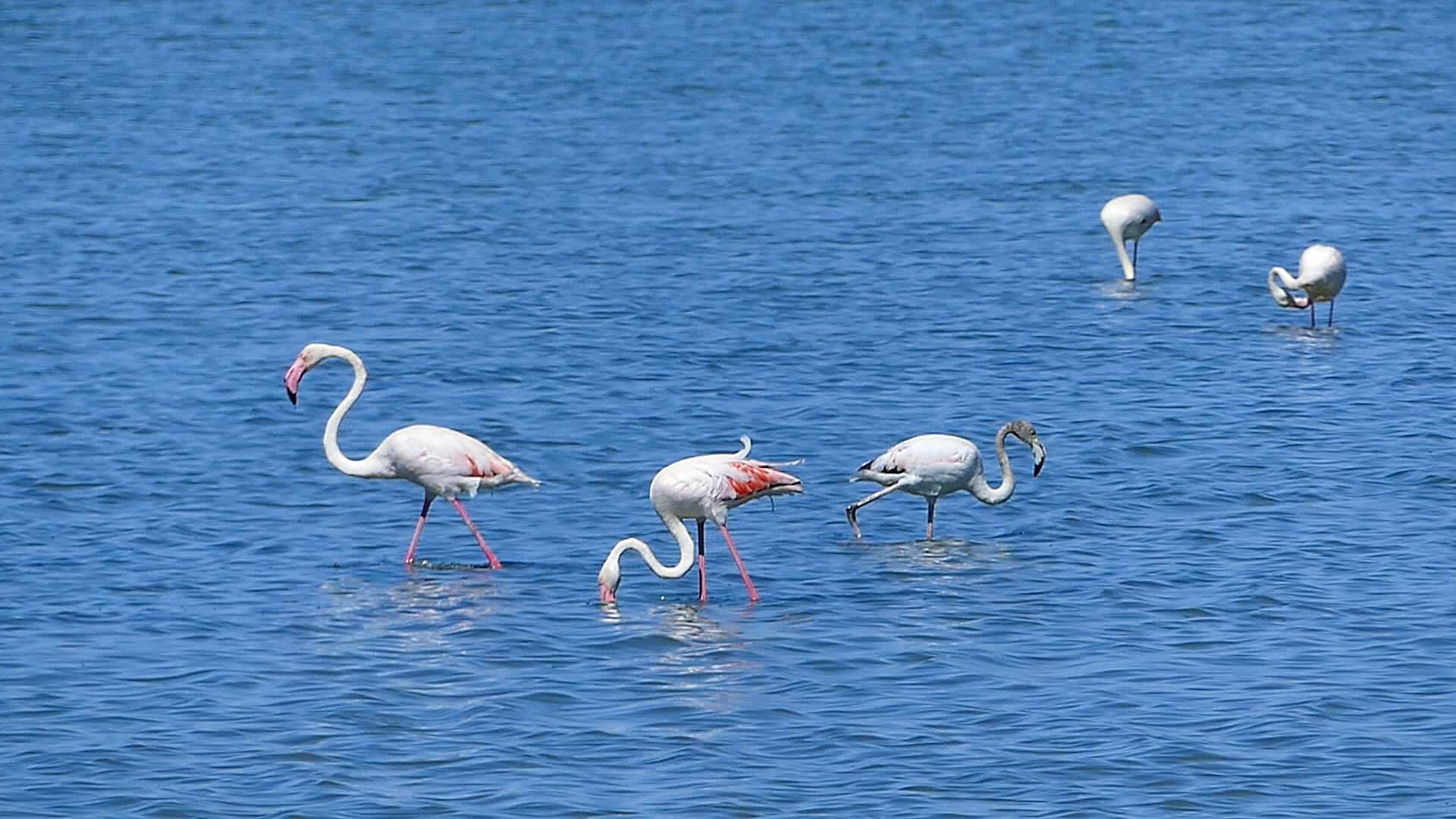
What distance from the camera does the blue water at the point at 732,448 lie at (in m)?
11.9

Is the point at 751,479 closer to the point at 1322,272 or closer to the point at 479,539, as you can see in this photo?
the point at 479,539

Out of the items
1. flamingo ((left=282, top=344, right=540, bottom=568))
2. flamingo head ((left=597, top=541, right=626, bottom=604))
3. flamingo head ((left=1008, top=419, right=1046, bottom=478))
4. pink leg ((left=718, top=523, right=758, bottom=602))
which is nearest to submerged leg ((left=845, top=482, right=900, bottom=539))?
flamingo head ((left=1008, top=419, right=1046, bottom=478))

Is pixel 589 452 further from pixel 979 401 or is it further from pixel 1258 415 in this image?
pixel 1258 415

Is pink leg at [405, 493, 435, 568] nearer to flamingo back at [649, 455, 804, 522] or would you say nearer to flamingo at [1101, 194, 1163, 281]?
flamingo back at [649, 455, 804, 522]

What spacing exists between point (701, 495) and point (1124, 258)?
39.6 ft

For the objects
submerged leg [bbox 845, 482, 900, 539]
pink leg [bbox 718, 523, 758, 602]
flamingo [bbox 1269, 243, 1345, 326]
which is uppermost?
flamingo [bbox 1269, 243, 1345, 326]

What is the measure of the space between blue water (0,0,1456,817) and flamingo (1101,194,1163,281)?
0.47m

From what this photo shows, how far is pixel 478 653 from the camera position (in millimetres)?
13492

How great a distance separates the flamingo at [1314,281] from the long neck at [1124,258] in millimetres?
2482

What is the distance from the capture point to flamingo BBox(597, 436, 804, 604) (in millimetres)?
14508

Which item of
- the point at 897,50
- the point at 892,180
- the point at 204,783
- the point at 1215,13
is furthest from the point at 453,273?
the point at 1215,13

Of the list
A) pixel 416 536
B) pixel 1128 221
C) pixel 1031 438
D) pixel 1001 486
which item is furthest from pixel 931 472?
pixel 1128 221

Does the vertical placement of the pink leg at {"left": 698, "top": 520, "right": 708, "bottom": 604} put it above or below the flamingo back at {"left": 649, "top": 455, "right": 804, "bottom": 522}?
below

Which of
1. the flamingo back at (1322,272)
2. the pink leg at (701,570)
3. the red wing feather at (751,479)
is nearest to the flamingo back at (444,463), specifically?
the pink leg at (701,570)
